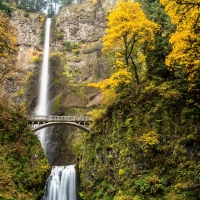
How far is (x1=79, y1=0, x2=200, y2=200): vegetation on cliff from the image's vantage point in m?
13.6

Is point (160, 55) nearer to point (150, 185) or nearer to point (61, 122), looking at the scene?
point (150, 185)

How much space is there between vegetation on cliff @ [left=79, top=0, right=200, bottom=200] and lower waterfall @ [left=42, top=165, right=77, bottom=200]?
2.66 meters

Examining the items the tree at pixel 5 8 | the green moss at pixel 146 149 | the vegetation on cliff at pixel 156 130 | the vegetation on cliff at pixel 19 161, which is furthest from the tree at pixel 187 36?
the tree at pixel 5 8

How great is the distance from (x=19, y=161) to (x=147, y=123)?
468 inches

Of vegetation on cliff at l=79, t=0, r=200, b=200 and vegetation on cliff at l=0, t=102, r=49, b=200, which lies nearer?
vegetation on cliff at l=79, t=0, r=200, b=200

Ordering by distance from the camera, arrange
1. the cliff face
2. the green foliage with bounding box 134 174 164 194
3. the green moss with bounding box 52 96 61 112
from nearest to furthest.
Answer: the green foliage with bounding box 134 174 164 194
the cliff face
the green moss with bounding box 52 96 61 112

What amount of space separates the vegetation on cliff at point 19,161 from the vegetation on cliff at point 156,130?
3.98 metres

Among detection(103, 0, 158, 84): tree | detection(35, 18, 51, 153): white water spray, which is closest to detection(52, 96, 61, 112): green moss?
detection(35, 18, 51, 153): white water spray

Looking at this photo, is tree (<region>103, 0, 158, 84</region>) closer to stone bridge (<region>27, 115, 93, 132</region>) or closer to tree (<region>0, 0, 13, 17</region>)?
tree (<region>0, 0, 13, 17</region>)

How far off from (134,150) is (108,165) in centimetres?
302

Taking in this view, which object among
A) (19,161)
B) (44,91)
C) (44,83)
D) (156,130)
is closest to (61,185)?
(19,161)

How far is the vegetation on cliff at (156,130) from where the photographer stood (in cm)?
1362

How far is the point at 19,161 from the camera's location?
22.5m

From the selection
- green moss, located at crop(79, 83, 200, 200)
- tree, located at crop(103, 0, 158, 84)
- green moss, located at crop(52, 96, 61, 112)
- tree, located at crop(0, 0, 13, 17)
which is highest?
tree, located at crop(0, 0, 13, 17)
